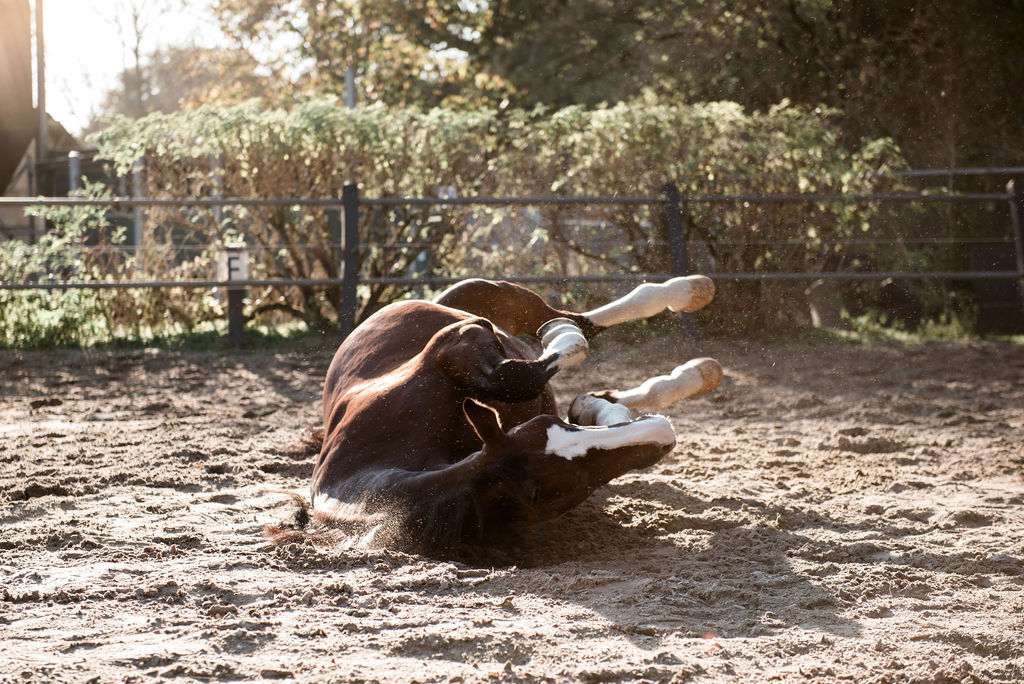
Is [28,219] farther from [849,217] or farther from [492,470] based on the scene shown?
[492,470]

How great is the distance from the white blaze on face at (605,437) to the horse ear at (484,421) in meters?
0.13

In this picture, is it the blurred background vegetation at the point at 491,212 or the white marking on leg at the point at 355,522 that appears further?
the blurred background vegetation at the point at 491,212

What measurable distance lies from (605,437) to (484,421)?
1.08ft

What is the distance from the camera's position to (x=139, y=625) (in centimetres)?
242

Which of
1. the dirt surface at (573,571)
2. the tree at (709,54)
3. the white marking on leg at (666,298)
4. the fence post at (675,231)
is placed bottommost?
the dirt surface at (573,571)

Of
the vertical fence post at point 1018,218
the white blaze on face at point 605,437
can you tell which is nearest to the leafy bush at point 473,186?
the vertical fence post at point 1018,218

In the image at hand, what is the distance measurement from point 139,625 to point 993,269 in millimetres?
9307

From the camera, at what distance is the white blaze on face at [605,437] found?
2770mm

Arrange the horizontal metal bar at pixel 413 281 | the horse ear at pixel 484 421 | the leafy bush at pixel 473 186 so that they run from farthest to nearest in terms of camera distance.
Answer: the leafy bush at pixel 473 186 → the horizontal metal bar at pixel 413 281 → the horse ear at pixel 484 421

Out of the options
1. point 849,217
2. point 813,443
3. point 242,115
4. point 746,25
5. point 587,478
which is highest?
point 746,25

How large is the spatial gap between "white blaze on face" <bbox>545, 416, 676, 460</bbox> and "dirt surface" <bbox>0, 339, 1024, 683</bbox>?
33 cm

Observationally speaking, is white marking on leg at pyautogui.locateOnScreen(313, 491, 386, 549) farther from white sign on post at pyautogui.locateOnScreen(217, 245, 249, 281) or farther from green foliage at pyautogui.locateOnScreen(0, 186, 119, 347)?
green foliage at pyautogui.locateOnScreen(0, 186, 119, 347)

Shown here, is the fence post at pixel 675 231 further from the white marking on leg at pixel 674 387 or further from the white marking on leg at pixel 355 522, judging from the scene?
the white marking on leg at pixel 355 522

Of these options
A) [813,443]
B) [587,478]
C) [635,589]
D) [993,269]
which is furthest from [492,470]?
[993,269]
